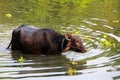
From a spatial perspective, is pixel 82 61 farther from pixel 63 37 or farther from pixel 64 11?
pixel 64 11

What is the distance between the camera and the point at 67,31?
14.3 metres

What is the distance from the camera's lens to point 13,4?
19203 millimetres

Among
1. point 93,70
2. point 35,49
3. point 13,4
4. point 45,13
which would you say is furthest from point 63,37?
point 13,4

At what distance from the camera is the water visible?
996cm

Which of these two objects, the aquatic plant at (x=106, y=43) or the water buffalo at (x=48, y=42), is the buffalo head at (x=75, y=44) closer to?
the water buffalo at (x=48, y=42)

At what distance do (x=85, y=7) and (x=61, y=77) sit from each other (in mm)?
10402

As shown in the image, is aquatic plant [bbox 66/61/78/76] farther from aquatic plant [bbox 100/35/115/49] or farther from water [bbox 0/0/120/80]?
aquatic plant [bbox 100/35/115/49]

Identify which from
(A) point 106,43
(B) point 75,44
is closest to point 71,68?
(B) point 75,44

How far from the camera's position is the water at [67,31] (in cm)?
996

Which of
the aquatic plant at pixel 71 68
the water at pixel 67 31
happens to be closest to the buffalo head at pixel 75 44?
the water at pixel 67 31

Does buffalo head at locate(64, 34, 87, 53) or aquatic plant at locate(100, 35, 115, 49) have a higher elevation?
buffalo head at locate(64, 34, 87, 53)

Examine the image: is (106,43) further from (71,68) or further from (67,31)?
(71,68)

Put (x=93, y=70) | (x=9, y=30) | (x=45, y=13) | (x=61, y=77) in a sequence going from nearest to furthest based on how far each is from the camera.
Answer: (x=61, y=77)
(x=93, y=70)
(x=9, y=30)
(x=45, y=13)

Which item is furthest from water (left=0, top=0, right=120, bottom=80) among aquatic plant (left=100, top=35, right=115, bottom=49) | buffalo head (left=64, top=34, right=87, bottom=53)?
buffalo head (left=64, top=34, right=87, bottom=53)
